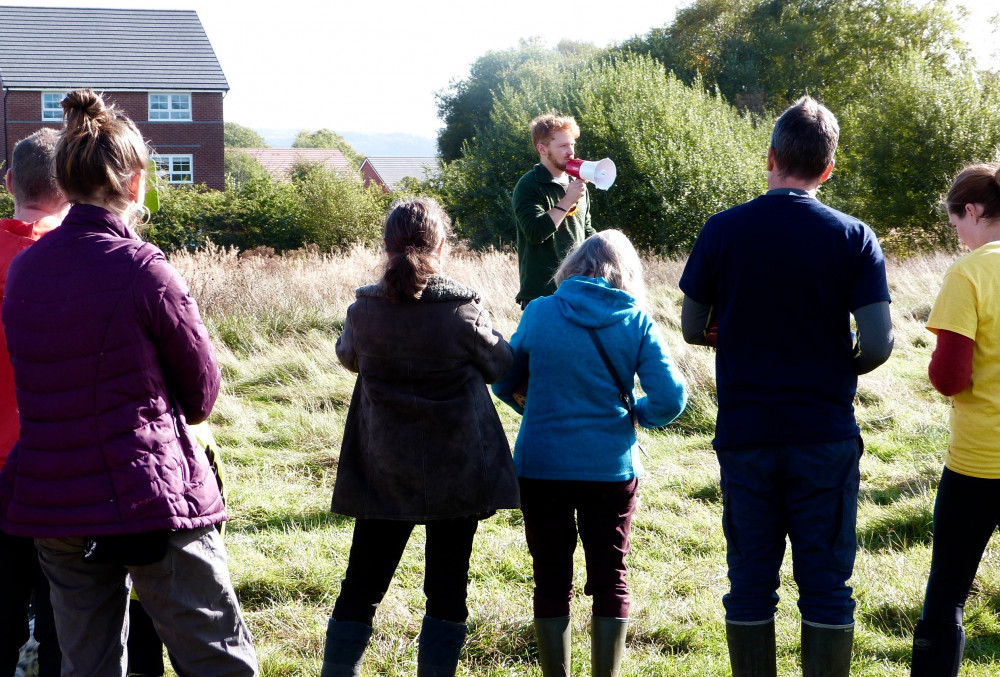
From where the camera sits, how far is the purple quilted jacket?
2.13 m

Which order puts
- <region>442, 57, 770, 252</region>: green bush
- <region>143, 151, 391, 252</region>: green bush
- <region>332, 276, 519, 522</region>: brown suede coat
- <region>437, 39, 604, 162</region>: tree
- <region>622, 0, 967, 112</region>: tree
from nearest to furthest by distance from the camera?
<region>332, 276, 519, 522</region>: brown suede coat, <region>442, 57, 770, 252</region>: green bush, <region>143, 151, 391, 252</region>: green bush, <region>622, 0, 967, 112</region>: tree, <region>437, 39, 604, 162</region>: tree

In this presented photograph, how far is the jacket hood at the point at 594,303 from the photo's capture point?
3.02 m

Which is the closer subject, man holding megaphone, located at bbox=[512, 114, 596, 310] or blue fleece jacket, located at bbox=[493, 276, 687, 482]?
blue fleece jacket, located at bbox=[493, 276, 687, 482]

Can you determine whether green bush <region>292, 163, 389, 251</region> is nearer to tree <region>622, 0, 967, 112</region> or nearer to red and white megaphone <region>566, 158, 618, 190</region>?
tree <region>622, 0, 967, 112</region>

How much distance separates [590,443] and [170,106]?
4212 cm

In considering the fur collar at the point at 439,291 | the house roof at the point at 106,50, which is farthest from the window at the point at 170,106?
the fur collar at the point at 439,291

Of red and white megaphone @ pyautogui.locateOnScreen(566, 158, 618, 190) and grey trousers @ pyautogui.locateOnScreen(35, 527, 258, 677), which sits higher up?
red and white megaphone @ pyautogui.locateOnScreen(566, 158, 618, 190)

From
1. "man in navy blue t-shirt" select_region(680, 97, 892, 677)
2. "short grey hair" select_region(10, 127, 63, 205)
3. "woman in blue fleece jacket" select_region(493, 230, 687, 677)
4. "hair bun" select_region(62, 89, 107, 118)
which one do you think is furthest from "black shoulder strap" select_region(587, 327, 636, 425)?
"short grey hair" select_region(10, 127, 63, 205)

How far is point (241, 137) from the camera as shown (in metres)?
92.5

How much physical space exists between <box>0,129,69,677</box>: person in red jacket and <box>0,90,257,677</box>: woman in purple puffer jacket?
1.15 feet

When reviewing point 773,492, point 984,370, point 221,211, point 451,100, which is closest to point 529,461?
point 773,492

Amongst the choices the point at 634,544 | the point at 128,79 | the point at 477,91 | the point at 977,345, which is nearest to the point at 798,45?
the point at 477,91

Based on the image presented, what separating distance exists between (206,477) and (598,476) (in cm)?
126

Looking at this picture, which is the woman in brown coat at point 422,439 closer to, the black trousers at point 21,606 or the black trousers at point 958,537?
the black trousers at point 21,606
